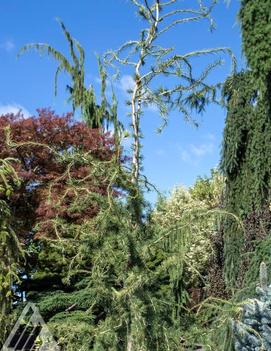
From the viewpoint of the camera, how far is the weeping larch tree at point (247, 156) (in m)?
8.96

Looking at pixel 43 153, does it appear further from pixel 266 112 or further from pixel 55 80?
pixel 266 112

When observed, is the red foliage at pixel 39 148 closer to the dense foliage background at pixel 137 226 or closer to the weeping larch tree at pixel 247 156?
the dense foliage background at pixel 137 226

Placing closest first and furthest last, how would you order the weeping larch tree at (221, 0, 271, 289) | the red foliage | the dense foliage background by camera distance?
the dense foliage background < the weeping larch tree at (221, 0, 271, 289) < the red foliage

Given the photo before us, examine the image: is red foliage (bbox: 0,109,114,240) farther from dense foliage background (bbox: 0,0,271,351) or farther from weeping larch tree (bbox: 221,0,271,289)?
weeping larch tree (bbox: 221,0,271,289)

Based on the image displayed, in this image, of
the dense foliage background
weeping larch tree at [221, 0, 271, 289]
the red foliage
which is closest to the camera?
the dense foliage background

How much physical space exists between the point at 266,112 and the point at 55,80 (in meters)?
6.85

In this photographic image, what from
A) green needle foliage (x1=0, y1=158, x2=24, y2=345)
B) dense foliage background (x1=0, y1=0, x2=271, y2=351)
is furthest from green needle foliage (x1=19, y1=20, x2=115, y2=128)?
green needle foliage (x1=0, y1=158, x2=24, y2=345)

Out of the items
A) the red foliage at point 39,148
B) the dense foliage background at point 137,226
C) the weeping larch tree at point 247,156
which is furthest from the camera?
the red foliage at point 39,148

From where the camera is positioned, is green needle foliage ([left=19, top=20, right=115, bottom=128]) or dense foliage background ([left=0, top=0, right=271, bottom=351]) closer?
dense foliage background ([left=0, top=0, right=271, bottom=351])

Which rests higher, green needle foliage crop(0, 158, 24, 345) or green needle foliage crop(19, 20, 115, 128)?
green needle foliage crop(19, 20, 115, 128)

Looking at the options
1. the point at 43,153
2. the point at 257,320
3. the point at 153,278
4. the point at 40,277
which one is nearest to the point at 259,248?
the point at 257,320

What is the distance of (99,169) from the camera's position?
3.56m

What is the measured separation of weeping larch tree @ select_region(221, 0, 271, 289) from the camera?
29.4 feet

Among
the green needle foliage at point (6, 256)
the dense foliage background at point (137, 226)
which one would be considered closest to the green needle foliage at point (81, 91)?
the dense foliage background at point (137, 226)
